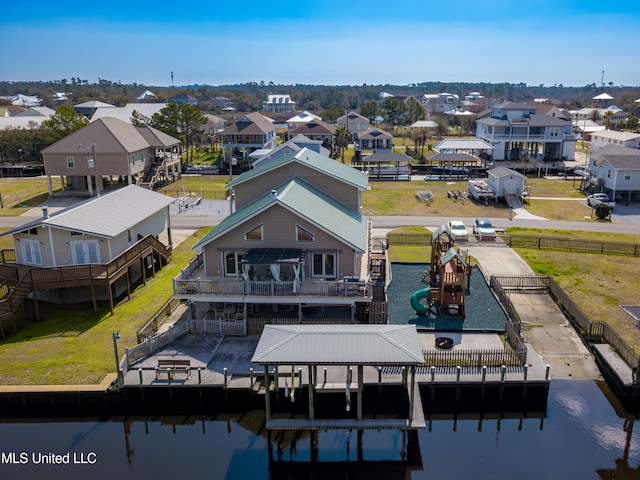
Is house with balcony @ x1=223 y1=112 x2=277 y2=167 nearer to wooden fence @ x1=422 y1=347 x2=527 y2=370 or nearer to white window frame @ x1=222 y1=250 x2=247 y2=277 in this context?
white window frame @ x1=222 y1=250 x2=247 y2=277

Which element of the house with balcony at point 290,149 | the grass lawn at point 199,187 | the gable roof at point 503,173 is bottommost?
the grass lawn at point 199,187

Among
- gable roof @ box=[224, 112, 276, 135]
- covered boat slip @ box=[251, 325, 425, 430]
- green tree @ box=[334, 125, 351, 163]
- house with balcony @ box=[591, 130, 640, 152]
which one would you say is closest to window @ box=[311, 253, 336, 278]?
covered boat slip @ box=[251, 325, 425, 430]

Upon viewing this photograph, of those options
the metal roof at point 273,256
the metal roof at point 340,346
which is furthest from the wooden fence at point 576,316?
the metal roof at point 273,256

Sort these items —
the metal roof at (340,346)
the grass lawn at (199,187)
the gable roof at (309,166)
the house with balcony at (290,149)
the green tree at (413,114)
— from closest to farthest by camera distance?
the metal roof at (340,346), the gable roof at (309,166), the house with balcony at (290,149), the grass lawn at (199,187), the green tree at (413,114)

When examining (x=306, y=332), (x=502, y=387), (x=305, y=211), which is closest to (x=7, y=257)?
(x=305, y=211)

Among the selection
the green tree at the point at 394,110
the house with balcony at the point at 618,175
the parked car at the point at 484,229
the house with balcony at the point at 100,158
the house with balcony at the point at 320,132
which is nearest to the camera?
the parked car at the point at 484,229

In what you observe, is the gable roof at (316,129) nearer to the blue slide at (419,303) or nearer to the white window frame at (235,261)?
the blue slide at (419,303)

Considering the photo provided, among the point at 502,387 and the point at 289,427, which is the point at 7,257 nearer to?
the point at 289,427

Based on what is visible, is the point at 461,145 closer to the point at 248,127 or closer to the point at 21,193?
the point at 248,127
